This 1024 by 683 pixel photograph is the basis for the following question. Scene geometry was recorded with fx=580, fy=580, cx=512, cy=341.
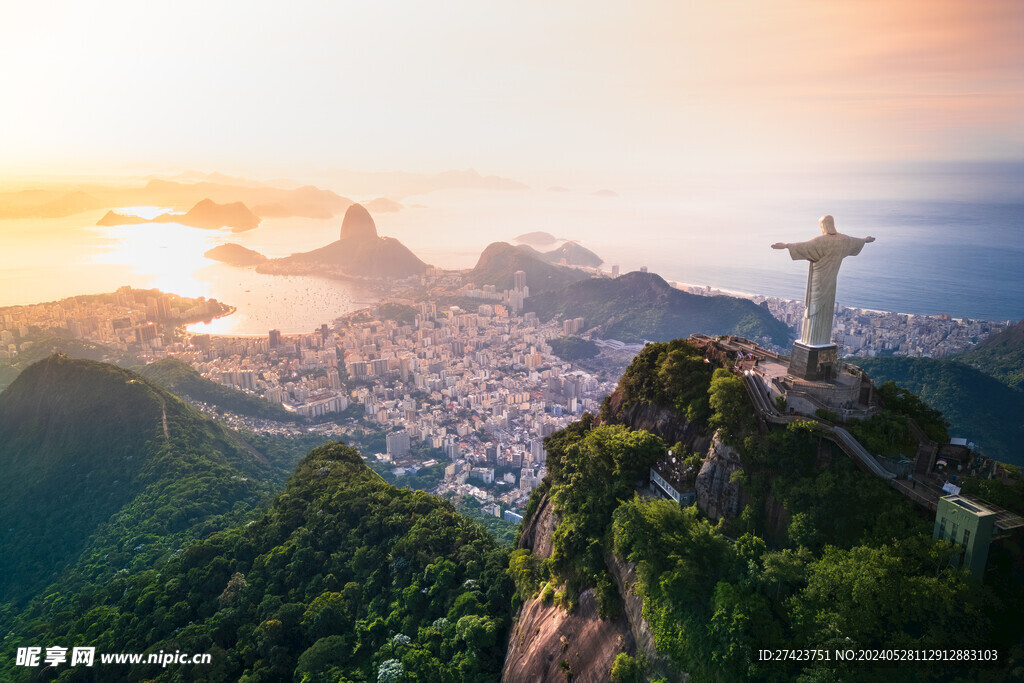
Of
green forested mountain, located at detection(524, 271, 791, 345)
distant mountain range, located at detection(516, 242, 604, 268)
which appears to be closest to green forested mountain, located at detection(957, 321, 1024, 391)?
green forested mountain, located at detection(524, 271, 791, 345)

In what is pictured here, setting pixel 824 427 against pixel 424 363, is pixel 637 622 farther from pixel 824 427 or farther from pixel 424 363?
pixel 424 363

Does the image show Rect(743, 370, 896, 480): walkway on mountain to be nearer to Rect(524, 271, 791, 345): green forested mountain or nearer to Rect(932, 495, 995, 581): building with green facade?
Rect(932, 495, 995, 581): building with green facade

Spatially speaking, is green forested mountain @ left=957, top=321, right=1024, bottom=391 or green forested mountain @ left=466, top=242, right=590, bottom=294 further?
green forested mountain @ left=466, top=242, right=590, bottom=294

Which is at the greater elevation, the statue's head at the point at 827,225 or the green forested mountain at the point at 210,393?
the statue's head at the point at 827,225

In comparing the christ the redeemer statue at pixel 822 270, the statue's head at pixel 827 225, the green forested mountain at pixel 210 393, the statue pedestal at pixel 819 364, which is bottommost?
the green forested mountain at pixel 210 393

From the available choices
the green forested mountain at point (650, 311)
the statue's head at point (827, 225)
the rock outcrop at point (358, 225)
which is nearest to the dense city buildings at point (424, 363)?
the green forested mountain at point (650, 311)

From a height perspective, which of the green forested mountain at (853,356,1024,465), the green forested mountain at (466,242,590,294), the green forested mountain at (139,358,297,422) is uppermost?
the green forested mountain at (466,242,590,294)

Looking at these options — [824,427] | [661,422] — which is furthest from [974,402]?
[824,427]

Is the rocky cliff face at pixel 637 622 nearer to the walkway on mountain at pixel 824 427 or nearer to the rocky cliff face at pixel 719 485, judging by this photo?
the rocky cliff face at pixel 719 485
